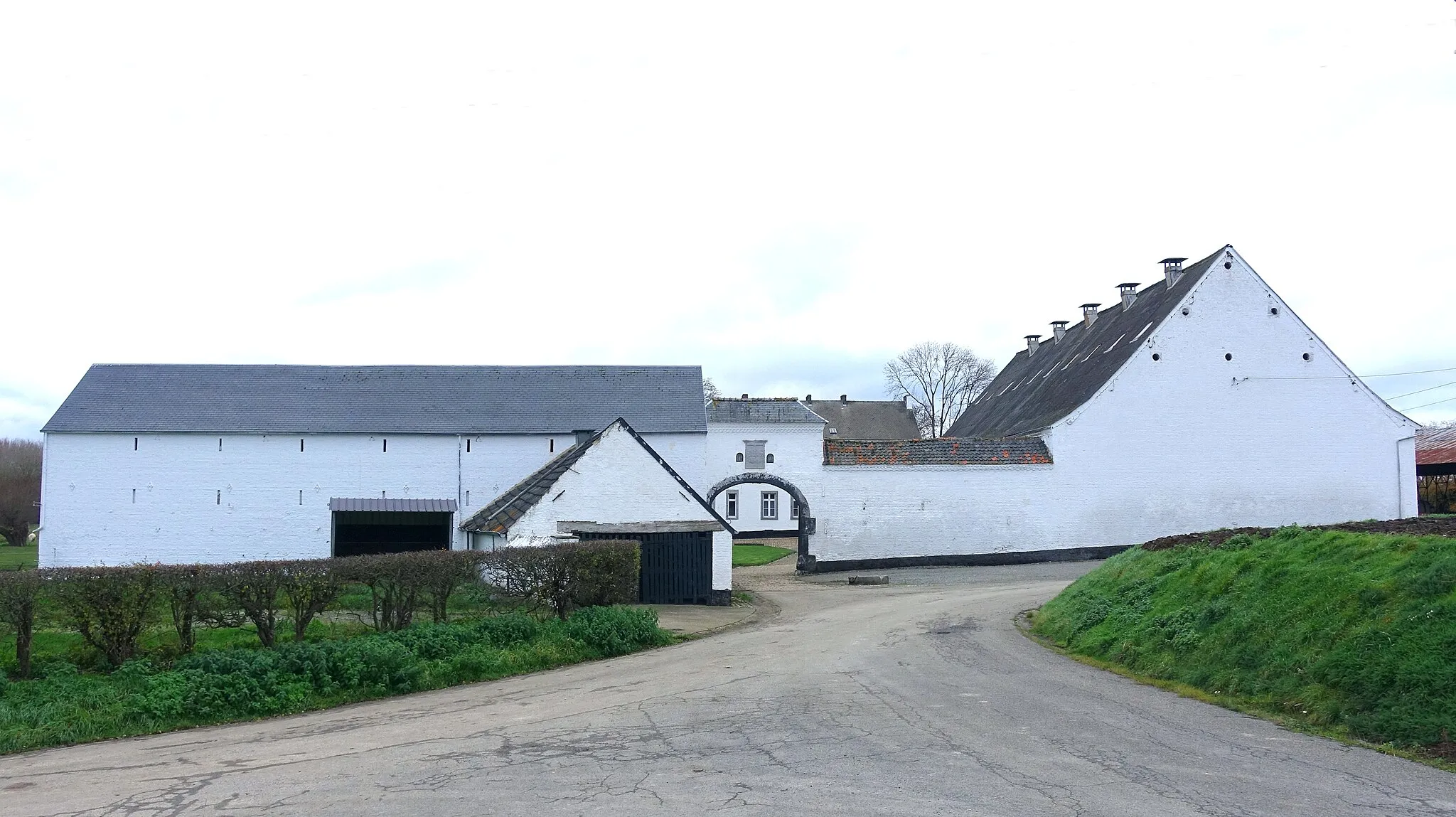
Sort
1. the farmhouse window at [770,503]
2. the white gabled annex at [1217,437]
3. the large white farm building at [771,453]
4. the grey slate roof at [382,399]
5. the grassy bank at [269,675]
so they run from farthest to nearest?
the farmhouse window at [770,503] < the white gabled annex at [1217,437] < the grey slate roof at [382,399] < the large white farm building at [771,453] < the grassy bank at [269,675]

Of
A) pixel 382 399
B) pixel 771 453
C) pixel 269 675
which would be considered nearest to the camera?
pixel 269 675

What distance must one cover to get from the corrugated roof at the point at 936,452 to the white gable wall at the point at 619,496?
11509mm

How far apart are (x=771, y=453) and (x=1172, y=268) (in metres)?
18.2

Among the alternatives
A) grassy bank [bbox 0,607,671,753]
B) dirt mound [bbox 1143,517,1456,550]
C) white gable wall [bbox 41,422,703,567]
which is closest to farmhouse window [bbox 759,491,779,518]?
white gable wall [bbox 41,422,703,567]

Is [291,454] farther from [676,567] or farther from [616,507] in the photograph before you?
[676,567]

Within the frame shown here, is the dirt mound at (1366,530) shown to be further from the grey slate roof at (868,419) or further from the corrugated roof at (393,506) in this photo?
the grey slate roof at (868,419)

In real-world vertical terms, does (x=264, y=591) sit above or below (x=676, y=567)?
above

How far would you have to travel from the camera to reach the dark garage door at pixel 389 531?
1323 inches

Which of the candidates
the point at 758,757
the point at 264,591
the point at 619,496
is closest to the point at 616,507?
the point at 619,496

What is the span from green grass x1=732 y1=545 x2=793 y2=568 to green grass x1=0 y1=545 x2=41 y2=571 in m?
22.4

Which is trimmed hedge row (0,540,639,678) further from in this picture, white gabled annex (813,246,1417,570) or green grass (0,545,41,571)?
green grass (0,545,41,571)

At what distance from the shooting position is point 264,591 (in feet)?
41.2

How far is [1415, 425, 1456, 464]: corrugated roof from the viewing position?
42.1 metres

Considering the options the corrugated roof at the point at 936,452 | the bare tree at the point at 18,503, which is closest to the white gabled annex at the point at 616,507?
the corrugated roof at the point at 936,452
